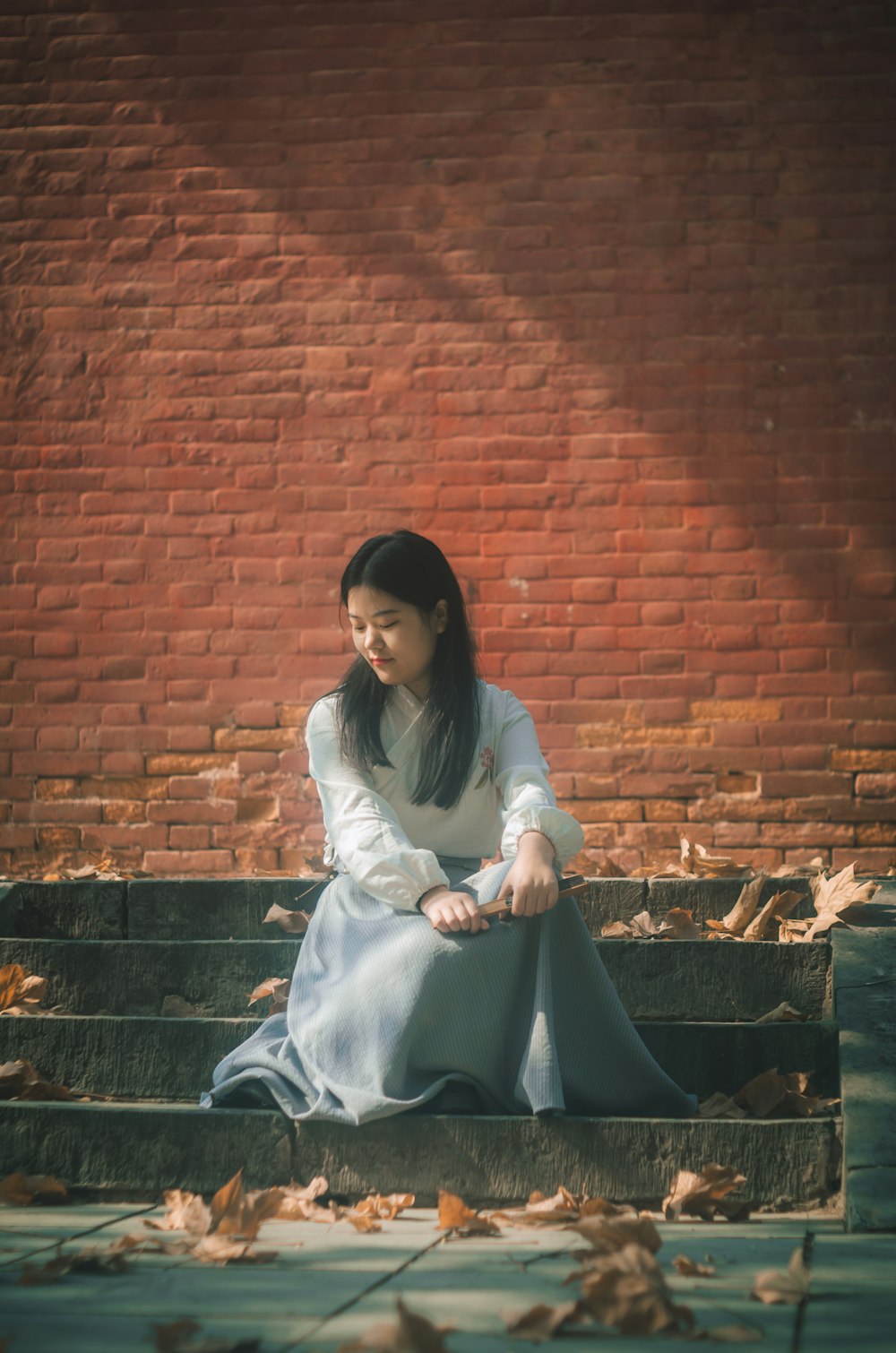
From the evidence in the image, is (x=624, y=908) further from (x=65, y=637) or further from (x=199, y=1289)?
(x=65, y=637)

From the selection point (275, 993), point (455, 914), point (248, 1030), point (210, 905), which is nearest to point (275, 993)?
point (275, 993)

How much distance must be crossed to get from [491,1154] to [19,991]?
1.55 m

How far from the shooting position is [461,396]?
5637 millimetres

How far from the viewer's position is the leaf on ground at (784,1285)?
5.95ft

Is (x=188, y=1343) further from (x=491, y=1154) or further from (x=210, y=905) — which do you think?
(x=210, y=905)

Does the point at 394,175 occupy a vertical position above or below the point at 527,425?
above

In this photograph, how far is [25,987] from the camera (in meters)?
3.49

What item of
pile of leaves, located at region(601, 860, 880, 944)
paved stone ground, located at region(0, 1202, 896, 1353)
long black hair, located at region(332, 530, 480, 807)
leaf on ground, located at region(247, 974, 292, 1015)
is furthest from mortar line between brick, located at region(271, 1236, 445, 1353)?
pile of leaves, located at region(601, 860, 880, 944)

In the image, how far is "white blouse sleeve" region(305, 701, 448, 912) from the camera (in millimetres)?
2797

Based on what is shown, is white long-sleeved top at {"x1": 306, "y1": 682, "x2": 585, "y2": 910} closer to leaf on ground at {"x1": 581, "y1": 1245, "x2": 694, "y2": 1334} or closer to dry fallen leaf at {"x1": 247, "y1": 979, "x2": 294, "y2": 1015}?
dry fallen leaf at {"x1": 247, "y1": 979, "x2": 294, "y2": 1015}

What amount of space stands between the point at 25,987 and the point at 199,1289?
176cm

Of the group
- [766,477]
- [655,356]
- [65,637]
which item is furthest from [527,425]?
[65,637]

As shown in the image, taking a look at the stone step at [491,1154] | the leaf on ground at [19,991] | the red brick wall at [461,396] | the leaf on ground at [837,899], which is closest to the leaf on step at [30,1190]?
the stone step at [491,1154]

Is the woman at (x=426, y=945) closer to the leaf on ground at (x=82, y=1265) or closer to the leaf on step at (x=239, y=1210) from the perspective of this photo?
the leaf on step at (x=239, y=1210)
